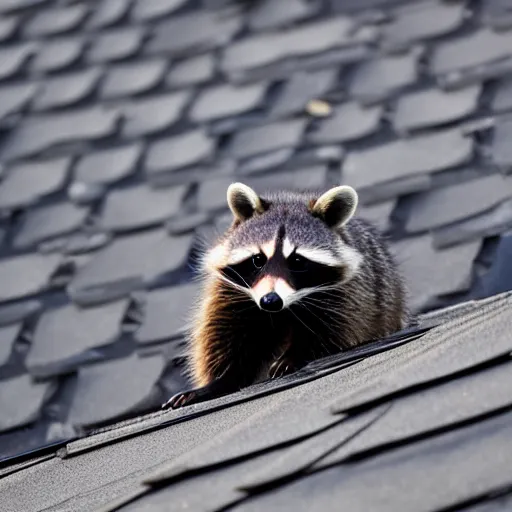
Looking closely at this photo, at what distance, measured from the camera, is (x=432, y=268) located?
4.25m

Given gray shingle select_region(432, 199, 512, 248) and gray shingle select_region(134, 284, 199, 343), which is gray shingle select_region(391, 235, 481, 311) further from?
gray shingle select_region(134, 284, 199, 343)

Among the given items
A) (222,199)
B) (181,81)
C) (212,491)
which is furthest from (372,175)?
(212,491)

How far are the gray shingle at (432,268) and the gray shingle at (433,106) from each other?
0.81 m

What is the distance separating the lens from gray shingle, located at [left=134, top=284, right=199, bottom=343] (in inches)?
169

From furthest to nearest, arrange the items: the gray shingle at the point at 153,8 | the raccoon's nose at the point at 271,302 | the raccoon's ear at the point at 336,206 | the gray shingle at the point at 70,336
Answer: the gray shingle at the point at 153,8 < the gray shingle at the point at 70,336 < the raccoon's ear at the point at 336,206 < the raccoon's nose at the point at 271,302

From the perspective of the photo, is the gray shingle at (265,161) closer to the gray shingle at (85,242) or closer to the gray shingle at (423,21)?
the gray shingle at (85,242)

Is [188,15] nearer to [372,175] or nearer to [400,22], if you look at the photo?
[400,22]

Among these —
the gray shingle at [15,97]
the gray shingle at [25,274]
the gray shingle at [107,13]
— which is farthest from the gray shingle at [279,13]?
the gray shingle at [25,274]

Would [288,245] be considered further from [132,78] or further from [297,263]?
[132,78]

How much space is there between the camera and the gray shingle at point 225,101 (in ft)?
18.1

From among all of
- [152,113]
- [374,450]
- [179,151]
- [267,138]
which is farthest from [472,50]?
[374,450]

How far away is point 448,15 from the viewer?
5.66 m

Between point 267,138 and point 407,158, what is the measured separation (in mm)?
728

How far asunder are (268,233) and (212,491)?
1770 millimetres
